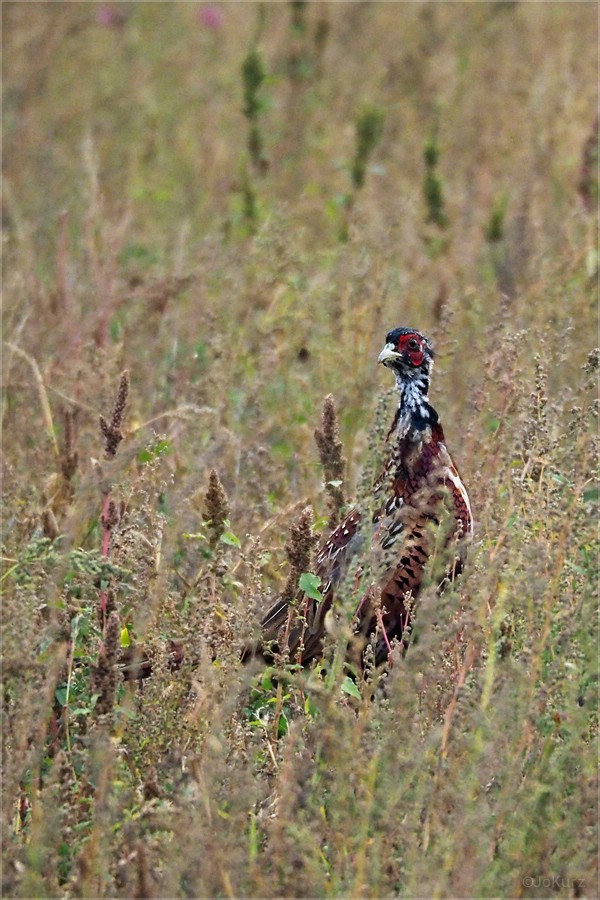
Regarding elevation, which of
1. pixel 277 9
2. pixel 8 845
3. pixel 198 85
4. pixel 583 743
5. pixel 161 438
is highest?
pixel 277 9

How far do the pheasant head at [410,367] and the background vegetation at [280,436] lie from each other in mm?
195

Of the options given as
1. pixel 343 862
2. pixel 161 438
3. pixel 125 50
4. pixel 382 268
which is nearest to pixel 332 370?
pixel 382 268

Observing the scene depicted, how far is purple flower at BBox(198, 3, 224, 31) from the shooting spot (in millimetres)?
11273

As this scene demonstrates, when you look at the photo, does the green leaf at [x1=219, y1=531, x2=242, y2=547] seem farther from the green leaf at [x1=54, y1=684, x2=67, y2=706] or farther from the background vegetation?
the green leaf at [x1=54, y1=684, x2=67, y2=706]

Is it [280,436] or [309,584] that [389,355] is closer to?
[280,436]

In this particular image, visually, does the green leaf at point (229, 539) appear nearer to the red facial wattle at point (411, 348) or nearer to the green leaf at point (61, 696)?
the green leaf at point (61, 696)

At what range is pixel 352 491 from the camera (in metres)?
4.74

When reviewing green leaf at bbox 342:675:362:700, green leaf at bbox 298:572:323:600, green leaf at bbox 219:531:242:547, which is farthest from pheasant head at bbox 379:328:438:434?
Result: green leaf at bbox 342:675:362:700

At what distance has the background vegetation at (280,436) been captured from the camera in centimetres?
267

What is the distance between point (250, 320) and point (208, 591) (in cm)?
254

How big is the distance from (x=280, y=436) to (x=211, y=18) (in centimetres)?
666

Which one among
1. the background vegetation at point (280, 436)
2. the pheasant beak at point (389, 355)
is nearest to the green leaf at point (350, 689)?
the background vegetation at point (280, 436)

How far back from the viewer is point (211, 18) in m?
11.3

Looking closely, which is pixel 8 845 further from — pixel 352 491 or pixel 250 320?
pixel 250 320
